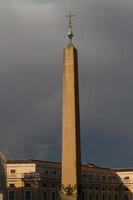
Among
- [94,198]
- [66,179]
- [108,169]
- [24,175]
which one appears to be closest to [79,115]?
[66,179]

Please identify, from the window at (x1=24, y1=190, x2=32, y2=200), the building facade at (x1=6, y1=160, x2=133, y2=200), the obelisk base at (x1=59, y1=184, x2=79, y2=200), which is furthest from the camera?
the building facade at (x1=6, y1=160, x2=133, y2=200)

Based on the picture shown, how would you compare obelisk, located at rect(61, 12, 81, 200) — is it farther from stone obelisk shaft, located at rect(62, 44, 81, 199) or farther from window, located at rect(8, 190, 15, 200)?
window, located at rect(8, 190, 15, 200)

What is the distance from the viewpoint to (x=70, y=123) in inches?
2343

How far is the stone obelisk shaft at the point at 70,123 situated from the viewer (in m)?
58.6

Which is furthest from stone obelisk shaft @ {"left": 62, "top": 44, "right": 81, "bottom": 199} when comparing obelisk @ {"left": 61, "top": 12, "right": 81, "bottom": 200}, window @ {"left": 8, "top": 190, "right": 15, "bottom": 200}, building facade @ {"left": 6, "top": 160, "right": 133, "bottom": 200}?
window @ {"left": 8, "top": 190, "right": 15, "bottom": 200}

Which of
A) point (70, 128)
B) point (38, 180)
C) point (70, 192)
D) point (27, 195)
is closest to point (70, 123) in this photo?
point (70, 128)

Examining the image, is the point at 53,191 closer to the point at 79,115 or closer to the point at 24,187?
the point at 24,187

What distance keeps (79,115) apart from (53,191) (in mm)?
68541

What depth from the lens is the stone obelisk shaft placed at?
58.6 m

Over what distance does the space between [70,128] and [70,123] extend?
1.51 ft

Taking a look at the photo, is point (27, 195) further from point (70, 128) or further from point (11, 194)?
point (70, 128)

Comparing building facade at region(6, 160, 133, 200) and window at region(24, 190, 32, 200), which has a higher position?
building facade at region(6, 160, 133, 200)

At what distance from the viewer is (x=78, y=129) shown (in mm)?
60531

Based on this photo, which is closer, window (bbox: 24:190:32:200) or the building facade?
window (bbox: 24:190:32:200)
